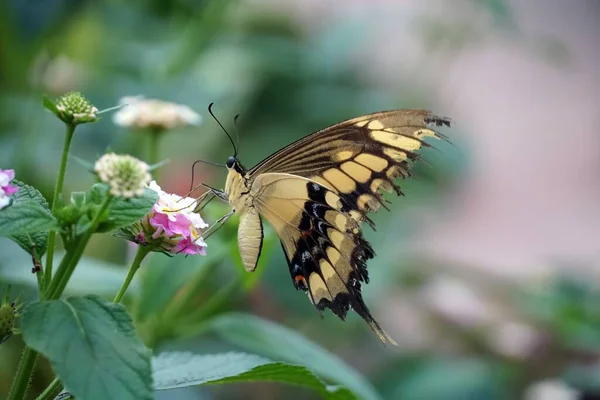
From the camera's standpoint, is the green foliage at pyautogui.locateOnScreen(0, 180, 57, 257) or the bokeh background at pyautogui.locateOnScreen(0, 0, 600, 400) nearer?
the green foliage at pyautogui.locateOnScreen(0, 180, 57, 257)

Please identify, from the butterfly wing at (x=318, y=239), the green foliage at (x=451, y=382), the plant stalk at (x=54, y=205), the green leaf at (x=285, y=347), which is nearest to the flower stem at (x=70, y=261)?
the plant stalk at (x=54, y=205)

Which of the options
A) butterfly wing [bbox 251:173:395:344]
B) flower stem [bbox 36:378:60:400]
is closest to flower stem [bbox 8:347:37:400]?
flower stem [bbox 36:378:60:400]

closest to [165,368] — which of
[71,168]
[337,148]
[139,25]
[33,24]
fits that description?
[337,148]

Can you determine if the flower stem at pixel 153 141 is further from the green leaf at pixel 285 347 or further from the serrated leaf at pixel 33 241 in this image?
the serrated leaf at pixel 33 241

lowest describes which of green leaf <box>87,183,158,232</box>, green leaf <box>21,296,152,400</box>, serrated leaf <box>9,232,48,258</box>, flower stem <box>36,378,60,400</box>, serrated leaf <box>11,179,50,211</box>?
flower stem <box>36,378,60,400</box>

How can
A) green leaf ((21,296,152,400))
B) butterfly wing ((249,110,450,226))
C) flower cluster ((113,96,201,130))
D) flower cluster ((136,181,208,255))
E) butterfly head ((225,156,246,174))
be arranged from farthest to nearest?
1. flower cluster ((113,96,201,130))
2. butterfly head ((225,156,246,174))
3. butterfly wing ((249,110,450,226))
4. flower cluster ((136,181,208,255))
5. green leaf ((21,296,152,400))

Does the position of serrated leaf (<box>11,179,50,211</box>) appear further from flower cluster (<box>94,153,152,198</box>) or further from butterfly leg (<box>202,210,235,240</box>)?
butterfly leg (<box>202,210,235,240</box>)

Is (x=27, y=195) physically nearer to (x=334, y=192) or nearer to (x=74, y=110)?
Result: (x=74, y=110)
